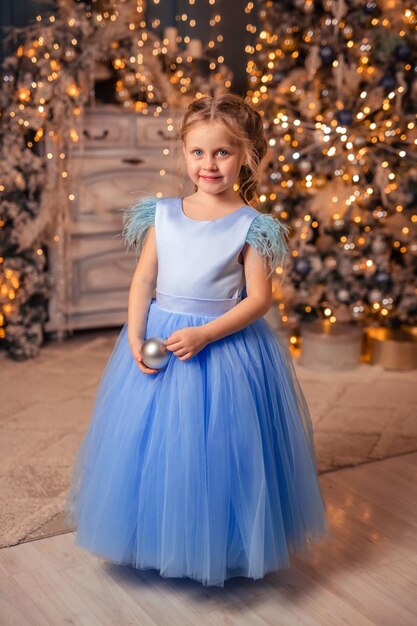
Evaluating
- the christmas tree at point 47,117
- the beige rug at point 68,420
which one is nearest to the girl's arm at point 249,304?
the beige rug at point 68,420

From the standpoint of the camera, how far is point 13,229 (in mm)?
3502

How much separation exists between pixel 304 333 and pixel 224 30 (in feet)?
6.28

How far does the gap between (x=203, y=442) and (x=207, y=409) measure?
8 cm

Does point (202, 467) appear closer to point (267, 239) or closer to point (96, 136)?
point (267, 239)

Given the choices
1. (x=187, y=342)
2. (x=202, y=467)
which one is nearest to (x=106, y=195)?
(x=187, y=342)

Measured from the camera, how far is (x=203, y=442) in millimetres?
1749

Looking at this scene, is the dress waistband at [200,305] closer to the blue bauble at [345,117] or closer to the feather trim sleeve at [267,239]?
the feather trim sleeve at [267,239]

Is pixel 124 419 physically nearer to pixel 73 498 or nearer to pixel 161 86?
pixel 73 498

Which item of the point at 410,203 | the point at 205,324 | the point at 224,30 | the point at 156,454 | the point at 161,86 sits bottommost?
the point at 156,454

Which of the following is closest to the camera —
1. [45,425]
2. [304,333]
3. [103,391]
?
[103,391]

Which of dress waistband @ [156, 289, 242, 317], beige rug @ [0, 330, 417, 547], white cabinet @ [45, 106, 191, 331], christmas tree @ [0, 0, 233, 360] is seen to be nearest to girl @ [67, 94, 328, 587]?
dress waistband @ [156, 289, 242, 317]

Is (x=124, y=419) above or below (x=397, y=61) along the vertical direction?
below

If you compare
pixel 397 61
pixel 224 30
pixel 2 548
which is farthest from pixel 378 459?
pixel 224 30

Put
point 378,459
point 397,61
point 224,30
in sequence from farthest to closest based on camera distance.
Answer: point 224,30, point 397,61, point 378,459
